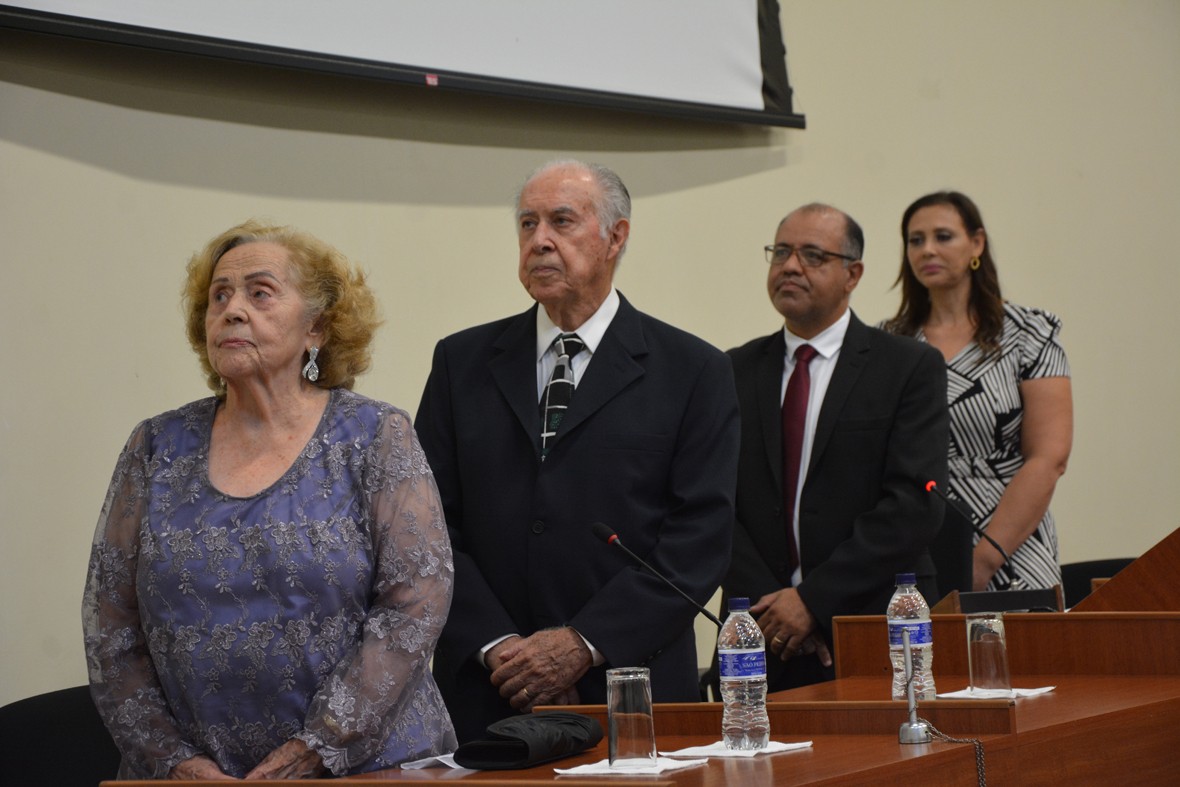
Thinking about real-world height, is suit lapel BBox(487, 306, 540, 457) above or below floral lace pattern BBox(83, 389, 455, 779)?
above

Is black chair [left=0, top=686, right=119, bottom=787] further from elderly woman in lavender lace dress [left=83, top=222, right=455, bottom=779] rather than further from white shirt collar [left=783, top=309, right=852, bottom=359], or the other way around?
white shirt collar [left=783, top=309, right=852, bottom=359]

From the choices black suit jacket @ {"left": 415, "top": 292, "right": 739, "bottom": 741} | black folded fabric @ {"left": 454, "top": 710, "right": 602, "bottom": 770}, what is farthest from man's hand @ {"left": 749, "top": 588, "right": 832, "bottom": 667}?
black folded fabric @ {"left": 454, "top": 710, "right": 602, "bottom": 770}

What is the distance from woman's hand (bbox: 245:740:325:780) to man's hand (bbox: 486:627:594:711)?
19.1 inches

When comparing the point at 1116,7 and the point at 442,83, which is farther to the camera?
the point at 1116,7

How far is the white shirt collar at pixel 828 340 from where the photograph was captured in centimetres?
330

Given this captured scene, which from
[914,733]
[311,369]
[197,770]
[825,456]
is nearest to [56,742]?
[197,770]

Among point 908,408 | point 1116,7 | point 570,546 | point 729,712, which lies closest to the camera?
point 729,712

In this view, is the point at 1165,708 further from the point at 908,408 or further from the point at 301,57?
the point at 301,57

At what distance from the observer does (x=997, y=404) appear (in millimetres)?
3594

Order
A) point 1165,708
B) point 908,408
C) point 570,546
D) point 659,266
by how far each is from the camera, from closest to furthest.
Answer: point 1165,708
point 570,546
point 908,408
point 659,266

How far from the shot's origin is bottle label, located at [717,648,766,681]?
2.04 m

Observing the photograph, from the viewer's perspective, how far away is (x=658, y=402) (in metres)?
2.72

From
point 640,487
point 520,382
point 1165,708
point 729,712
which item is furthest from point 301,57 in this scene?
→ point 1165,708

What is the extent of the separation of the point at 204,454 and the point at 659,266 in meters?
2.36
